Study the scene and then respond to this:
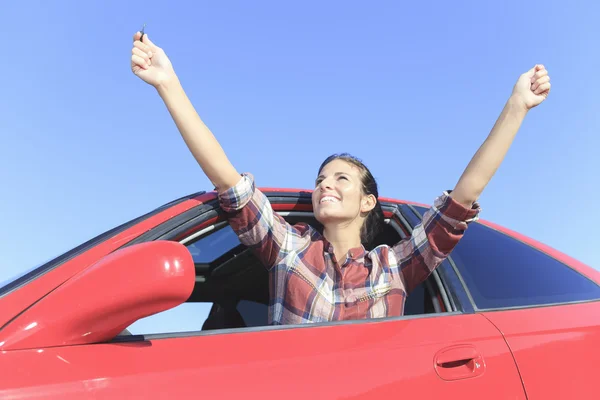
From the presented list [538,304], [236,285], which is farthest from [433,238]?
[236,285]

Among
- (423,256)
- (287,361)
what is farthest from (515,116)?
(287,361)

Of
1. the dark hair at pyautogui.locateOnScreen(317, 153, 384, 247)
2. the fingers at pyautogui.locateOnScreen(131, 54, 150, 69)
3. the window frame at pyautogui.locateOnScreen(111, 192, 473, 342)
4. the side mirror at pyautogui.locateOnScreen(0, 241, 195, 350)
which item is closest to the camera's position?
the side mirror at pyautogui.locateOnScreen(0, 241, 195, 350)

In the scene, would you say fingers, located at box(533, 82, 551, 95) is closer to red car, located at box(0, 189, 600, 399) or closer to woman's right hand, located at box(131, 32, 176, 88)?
red car, located at box(0, 189, 600, 399)

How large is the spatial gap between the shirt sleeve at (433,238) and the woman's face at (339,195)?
31 cm

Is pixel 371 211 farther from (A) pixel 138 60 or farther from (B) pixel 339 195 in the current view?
(A) pixel 138 60

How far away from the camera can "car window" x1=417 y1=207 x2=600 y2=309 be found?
164 centimetres

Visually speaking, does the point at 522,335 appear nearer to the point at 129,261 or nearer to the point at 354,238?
the point at 354,238

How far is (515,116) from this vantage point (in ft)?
6.37

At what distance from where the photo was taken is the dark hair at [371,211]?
7.69ft

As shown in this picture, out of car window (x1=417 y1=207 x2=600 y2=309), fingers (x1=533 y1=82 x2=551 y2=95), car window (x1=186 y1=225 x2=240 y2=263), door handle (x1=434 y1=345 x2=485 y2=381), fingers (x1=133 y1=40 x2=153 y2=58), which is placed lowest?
door handle (x1=434 y1=345 x2=485 y2=381)

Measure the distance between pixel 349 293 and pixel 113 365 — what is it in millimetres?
1076

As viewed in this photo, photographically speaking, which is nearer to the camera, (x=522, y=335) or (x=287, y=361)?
(x=287, y=361)

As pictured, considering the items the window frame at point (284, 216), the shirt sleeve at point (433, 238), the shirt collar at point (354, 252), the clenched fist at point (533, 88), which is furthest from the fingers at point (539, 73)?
the shirt collar at point (354, 252)

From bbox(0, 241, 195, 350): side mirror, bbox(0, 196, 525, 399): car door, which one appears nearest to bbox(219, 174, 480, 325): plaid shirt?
bbox(0, 196, 525, 399): car door
